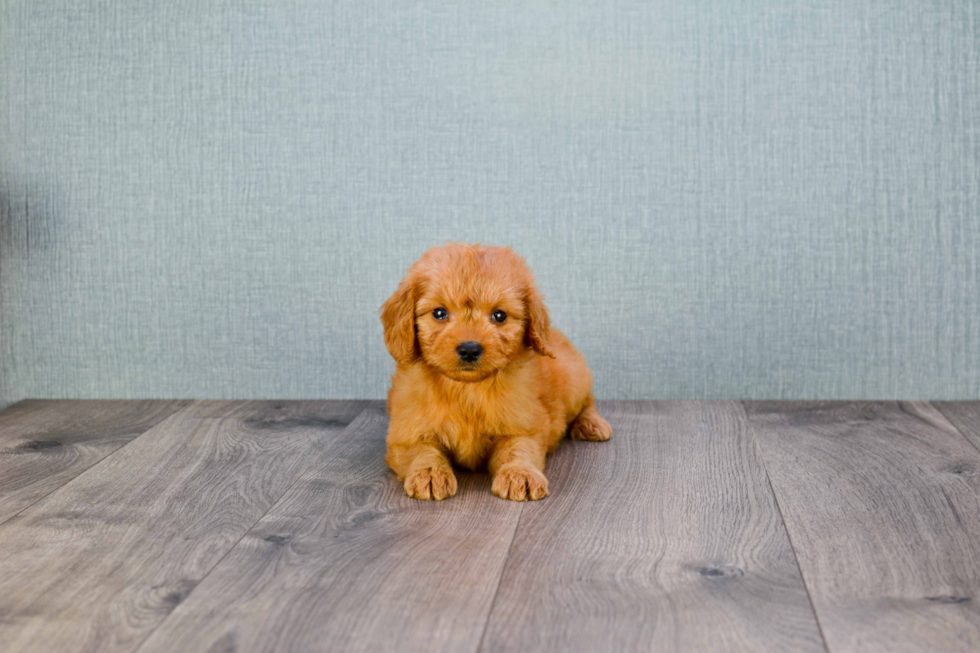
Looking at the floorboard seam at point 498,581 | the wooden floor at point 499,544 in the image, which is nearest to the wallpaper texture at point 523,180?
the wooden floor at point 499,544

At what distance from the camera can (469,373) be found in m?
1.76

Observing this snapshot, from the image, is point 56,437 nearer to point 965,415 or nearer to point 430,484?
point 430,484

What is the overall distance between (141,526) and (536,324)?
0.85 m

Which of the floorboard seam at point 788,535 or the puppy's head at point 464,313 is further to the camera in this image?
the puppy's head at point 464,313

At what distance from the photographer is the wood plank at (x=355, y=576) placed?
1183 mm

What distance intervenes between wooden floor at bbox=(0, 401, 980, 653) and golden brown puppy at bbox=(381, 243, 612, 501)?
0.23ft

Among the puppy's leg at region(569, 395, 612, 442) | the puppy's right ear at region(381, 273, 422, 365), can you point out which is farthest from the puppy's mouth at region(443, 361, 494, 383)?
the puppy's leg at region(569, 395, 612, 442)

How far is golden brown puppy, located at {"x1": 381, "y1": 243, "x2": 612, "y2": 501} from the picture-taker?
5.81 feet

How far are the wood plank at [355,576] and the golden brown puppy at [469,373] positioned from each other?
0.21 ft

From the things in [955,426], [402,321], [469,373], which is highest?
[402,321]

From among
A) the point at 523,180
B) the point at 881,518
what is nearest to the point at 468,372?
the point at 881,518

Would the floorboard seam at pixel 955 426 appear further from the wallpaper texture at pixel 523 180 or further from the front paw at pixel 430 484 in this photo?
the front paw at pixel 430 484

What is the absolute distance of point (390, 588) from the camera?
133 centimetres

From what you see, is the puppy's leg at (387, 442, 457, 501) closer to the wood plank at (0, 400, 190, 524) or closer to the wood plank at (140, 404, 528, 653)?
the wood plank at (140, 404, 528, 653)
